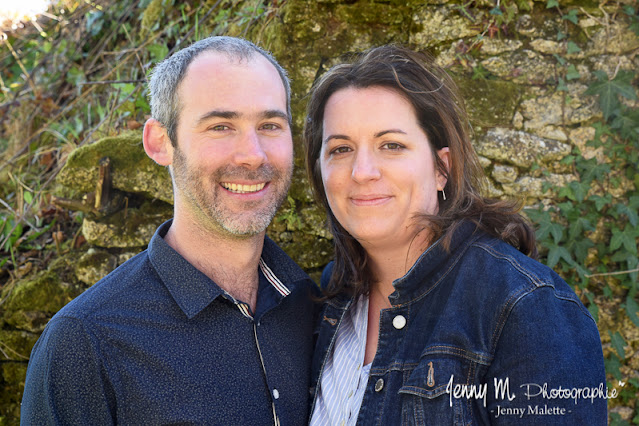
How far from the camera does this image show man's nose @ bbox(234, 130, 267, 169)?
207 cm

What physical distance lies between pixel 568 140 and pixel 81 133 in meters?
3.52

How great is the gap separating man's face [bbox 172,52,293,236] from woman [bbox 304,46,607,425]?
0.29 metres

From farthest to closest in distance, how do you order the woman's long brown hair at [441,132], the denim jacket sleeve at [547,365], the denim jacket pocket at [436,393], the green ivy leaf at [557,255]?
the green ivy leaf at [557,255]
the woman's long brown hair at [441,132]
the denim jacket pocket at [436,393]
the denim jacket sleeve at [547,365]

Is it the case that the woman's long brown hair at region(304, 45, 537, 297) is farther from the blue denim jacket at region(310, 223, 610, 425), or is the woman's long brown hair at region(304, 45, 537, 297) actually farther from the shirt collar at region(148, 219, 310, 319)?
the shirt collar at region(148, 219, 310, 319)

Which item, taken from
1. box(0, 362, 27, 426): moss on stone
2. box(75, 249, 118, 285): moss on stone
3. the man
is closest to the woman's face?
the man

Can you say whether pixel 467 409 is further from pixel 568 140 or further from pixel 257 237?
pixel 568 140

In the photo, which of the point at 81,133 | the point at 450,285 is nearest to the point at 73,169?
the point at 81,133

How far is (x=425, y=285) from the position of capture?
76.6 inches

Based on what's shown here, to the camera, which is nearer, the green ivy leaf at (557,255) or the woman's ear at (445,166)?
the woman's ear at (445,166)

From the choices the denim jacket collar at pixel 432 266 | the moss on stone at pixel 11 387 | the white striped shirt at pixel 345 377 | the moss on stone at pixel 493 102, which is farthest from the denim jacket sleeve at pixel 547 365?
the moss on stone at pixel 11 387

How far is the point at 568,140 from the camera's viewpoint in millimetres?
2957

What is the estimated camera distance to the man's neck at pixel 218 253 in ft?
7.04

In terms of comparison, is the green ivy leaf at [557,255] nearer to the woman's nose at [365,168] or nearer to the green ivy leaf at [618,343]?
the green ivy leaf at [618,343]

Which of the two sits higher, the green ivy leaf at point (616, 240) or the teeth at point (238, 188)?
the teeth at point (238, 188)
